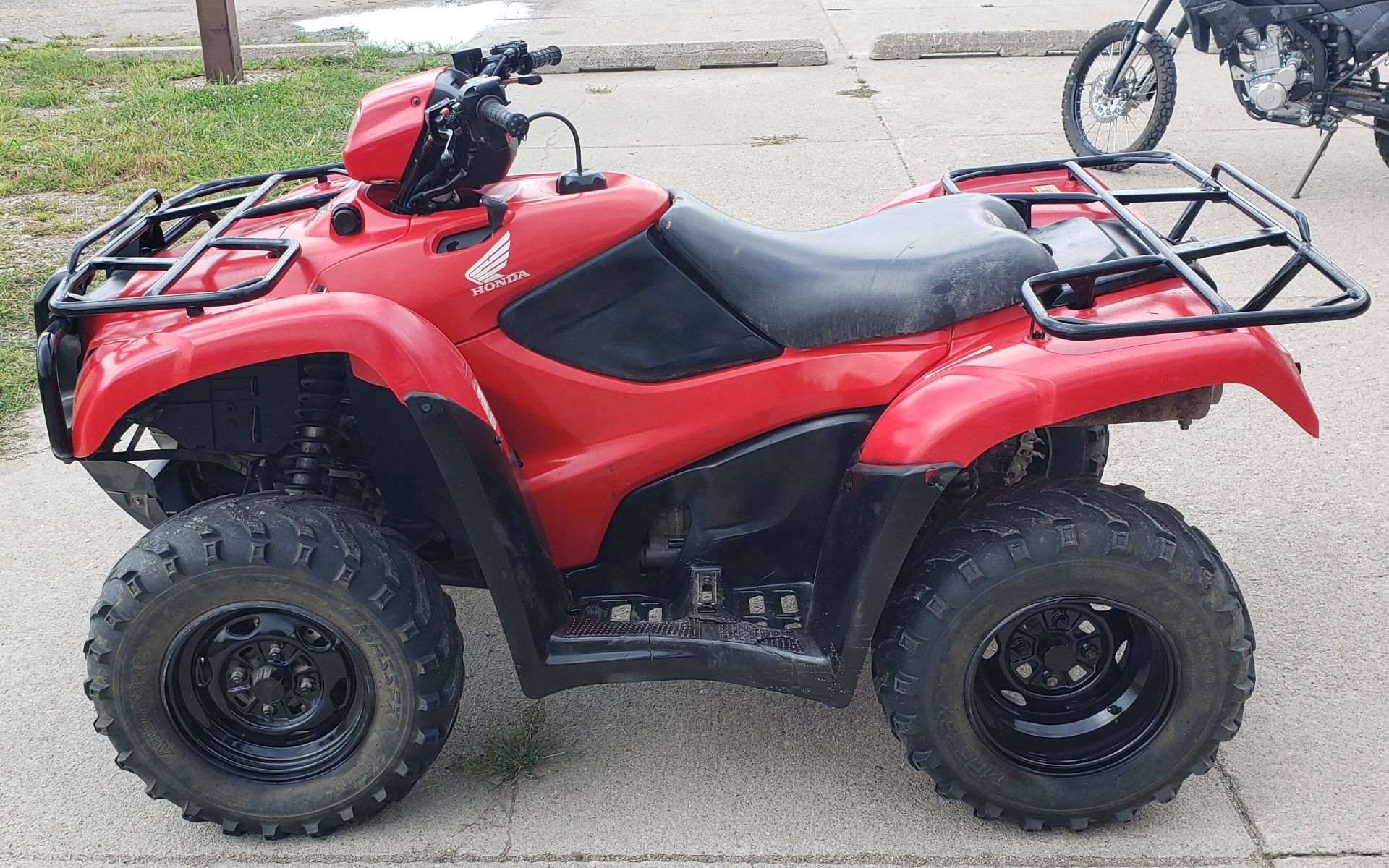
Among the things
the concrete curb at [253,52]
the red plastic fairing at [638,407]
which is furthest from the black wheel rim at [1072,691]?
the concrete curb at [253,52]

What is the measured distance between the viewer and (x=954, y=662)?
95.3 inches

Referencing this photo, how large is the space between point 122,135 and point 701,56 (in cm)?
452

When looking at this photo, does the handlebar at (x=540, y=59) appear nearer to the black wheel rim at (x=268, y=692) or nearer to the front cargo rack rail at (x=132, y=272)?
the front cargo rack rail at (x=132, y=272)

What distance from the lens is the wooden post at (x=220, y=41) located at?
8.95m

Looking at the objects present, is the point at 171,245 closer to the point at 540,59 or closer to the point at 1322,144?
the point at 540,59

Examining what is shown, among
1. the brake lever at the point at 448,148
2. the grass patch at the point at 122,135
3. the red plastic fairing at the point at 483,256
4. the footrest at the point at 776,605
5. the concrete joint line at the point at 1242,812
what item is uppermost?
the brake lever at the point at 448,148

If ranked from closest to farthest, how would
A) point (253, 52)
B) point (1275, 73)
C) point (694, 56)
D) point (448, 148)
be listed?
point (448, 148) < point (1275, 73) < point (694, 56) < point (253, 52)

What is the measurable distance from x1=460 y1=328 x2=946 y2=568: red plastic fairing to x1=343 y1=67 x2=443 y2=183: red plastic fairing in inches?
16.1

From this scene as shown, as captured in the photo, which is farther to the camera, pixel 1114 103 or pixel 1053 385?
pixel 1114 103

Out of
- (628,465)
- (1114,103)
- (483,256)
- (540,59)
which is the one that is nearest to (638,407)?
(628,465)

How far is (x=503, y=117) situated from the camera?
232 cm

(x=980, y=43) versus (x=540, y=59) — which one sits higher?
(x=540, y=59)

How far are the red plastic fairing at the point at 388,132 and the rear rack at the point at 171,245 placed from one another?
220mm

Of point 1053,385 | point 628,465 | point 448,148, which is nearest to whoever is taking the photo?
point 1053,385
